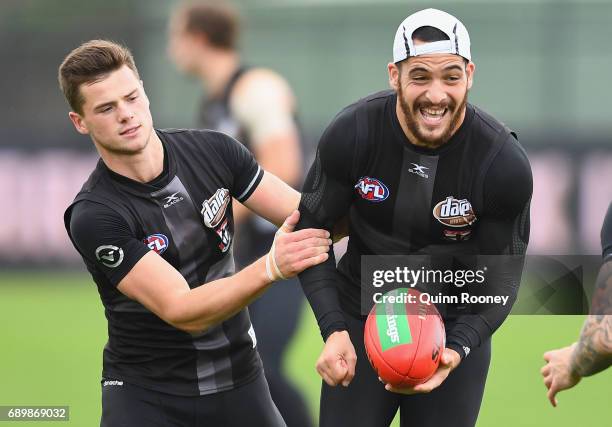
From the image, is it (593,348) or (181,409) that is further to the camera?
(181,409)

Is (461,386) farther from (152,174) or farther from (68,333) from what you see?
(68,333)

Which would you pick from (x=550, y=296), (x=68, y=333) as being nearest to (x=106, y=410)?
(x=550, y=296)

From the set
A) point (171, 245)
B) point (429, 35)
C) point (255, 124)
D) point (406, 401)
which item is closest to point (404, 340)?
point (406, 401)

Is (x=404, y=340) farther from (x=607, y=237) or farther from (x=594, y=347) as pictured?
(x=607, y=237)

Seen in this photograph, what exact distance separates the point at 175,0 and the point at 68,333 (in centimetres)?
540

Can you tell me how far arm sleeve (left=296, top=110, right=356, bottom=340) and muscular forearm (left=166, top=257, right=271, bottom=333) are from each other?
0.80 ft

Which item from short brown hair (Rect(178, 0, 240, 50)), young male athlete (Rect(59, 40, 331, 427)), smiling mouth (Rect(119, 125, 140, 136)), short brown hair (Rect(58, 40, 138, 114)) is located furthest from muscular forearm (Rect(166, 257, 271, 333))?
short brown hair (Rect(178, 0, 240, 50))

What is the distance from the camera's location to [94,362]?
951 centimetres

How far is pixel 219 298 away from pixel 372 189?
2.54ft

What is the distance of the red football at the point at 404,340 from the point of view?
4125mm

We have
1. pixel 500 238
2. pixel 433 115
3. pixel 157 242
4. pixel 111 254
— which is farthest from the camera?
pixel 157 242

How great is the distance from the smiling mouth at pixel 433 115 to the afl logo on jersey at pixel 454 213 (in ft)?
1.12

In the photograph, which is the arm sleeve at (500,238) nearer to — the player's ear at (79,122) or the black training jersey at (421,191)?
the black training jersey at (421,191)

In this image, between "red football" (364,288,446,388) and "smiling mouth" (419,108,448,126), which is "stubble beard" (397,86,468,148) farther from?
"red football" (364,288,446,388)
